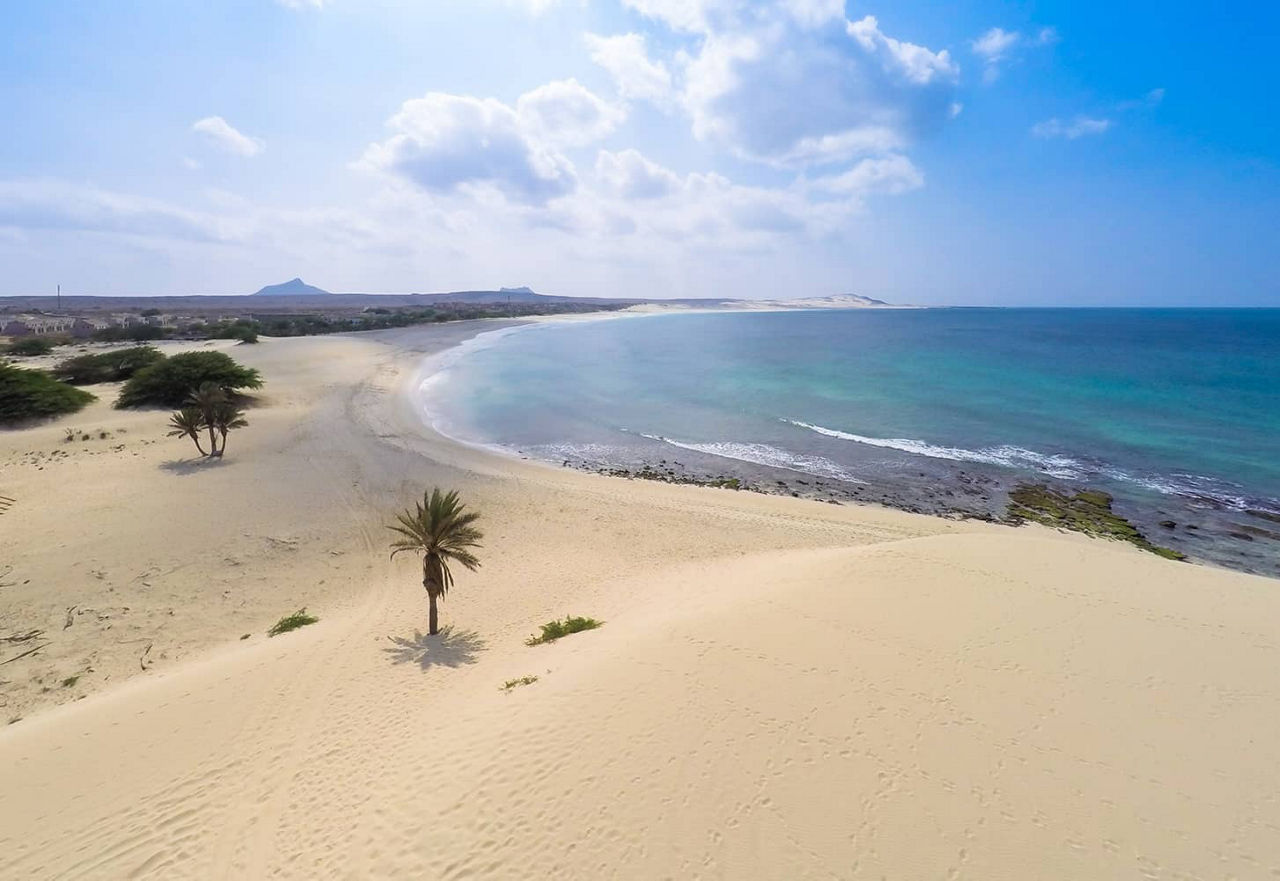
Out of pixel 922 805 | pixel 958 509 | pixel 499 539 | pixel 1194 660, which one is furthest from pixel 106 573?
pixel 958 509

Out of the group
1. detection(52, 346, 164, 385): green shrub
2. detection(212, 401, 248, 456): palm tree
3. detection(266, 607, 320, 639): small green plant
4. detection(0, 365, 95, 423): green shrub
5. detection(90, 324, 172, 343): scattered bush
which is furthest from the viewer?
detection(90, 324, 172, 343): scattered bush

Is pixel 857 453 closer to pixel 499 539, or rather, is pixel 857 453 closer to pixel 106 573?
pixel 499 539

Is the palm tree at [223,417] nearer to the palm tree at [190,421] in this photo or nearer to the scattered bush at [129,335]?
the palm tree at [190,421]

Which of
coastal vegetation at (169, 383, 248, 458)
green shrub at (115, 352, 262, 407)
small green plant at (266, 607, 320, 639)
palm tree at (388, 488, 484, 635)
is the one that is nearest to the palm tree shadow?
palm tree at (388, 488, 484, 635)

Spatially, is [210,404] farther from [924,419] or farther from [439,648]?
[924,419]

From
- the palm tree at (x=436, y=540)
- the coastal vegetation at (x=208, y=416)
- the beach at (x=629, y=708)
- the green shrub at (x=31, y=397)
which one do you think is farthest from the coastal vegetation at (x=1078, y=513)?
the green shrub at (x=31, y=397)

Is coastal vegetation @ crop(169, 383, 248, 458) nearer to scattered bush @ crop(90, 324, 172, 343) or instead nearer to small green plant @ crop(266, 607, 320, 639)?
small green plant @ crop(266, 607, 320, 639)
